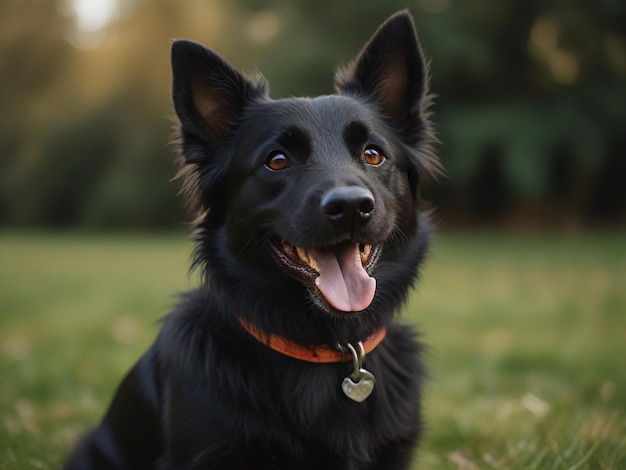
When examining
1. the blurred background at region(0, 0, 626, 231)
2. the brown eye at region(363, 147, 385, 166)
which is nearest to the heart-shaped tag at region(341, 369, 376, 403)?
the brown eye at region(363, 147, 385, 166)

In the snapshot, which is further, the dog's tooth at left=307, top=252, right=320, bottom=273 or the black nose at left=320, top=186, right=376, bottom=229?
the dog's tooth at left=307, top=252, right=320, bottom=273

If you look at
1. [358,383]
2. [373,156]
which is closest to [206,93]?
[373,156]

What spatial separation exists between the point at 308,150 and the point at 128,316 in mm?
5201

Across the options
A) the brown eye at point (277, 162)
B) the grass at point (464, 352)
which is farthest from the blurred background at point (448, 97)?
the brown eye at point (277, 162)

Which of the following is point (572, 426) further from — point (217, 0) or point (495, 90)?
point (217, 0)

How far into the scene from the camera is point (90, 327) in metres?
6.84

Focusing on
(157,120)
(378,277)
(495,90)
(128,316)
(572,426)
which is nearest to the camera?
(378,277)

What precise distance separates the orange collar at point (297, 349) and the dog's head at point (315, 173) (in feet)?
0.59

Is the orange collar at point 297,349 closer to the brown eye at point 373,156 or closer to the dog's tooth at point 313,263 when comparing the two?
the dog's tooth at point 313,263

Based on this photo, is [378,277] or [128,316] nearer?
[378,277]

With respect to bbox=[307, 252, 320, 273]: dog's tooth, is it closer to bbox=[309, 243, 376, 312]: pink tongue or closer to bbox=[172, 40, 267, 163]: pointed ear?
bbox=[309, 243, 376, 312]: pink tongue

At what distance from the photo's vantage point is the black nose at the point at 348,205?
2.52m

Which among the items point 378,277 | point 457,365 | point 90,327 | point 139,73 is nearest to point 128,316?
point 90,327

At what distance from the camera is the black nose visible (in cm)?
252
